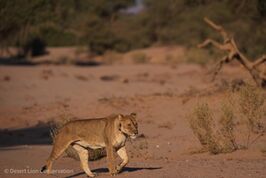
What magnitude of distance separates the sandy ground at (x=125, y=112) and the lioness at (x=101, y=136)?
41cm

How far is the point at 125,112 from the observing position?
76.7ft

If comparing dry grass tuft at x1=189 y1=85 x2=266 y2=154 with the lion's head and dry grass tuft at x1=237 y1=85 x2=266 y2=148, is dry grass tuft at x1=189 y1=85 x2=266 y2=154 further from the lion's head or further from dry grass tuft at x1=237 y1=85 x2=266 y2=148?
the lion's head

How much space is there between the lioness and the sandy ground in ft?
1.33

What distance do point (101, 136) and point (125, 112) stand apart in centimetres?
1149

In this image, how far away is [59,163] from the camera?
14.8 metres

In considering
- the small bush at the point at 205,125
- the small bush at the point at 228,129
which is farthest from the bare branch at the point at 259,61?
the small bush at the point at 205,125

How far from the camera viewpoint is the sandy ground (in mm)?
13039

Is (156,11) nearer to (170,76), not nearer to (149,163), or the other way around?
(170,76)

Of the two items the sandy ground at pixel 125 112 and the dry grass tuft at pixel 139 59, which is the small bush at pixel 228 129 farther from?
the dry grass tuft at pixel 139 59

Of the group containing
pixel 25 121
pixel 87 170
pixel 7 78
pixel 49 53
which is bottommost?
pixel 87 170

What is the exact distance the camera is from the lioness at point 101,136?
11570mm

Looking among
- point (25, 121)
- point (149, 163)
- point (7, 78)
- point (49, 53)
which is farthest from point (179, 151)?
point (49, 53)

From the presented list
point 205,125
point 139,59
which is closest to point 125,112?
point 205,125

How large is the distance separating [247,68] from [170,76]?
16239 mm
